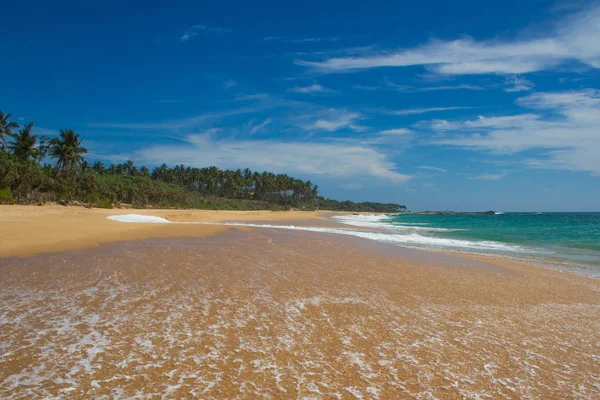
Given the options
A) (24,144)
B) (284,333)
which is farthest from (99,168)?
(284,333)

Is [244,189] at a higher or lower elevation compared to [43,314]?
higher

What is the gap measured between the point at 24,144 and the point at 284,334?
68428 millimetres

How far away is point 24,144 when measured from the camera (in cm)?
5684

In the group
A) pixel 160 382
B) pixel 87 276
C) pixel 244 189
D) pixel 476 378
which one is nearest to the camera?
pixel 160 382

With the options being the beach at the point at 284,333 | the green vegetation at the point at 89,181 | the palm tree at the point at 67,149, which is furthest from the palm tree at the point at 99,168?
the beach at the point at 284,333

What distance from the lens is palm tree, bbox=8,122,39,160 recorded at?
2228 inches

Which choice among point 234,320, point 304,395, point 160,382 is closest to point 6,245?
point 234,320

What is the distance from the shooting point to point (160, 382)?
12.6 ft

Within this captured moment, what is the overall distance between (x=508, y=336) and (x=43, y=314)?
7.65 m

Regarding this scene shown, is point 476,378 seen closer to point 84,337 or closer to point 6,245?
point 84,337

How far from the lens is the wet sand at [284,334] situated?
3965mm

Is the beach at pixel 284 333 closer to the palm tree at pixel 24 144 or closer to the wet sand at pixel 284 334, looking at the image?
the wet sand at pixel 284 334

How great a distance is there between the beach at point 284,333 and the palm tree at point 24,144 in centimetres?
5881

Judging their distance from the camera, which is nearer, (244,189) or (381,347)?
(381,347)
